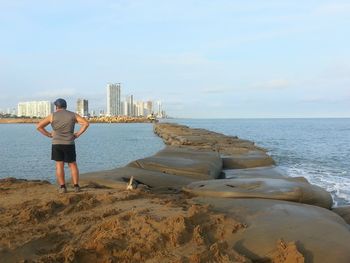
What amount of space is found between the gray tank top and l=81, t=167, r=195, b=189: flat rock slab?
1665 mm

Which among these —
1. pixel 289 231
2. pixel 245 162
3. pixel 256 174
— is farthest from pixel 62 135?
pixel 245 162

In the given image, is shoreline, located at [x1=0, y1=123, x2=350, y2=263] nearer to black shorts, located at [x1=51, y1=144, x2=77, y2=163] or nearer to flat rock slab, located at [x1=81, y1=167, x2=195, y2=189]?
black shorts, located at [x1=51, y1=144, x2=77, y2=163]

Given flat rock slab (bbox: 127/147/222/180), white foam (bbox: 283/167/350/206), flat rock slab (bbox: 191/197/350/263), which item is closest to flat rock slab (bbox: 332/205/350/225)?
flat rock slab (bbox: 191/197/350/263)

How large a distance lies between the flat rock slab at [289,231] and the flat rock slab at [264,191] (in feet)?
3.63

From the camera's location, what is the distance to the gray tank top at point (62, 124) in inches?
315

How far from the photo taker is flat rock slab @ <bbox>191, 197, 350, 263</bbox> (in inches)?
202

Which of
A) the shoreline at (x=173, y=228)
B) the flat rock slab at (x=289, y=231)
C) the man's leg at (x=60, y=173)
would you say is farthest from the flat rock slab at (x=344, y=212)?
the man's leg at (x=60, y=173)

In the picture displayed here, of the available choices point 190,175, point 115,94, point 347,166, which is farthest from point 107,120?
point 190,175

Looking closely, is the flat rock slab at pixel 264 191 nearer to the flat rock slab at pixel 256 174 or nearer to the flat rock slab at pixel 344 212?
the flat rock slab at pixel 344 212

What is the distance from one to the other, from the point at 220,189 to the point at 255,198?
2.41 ft

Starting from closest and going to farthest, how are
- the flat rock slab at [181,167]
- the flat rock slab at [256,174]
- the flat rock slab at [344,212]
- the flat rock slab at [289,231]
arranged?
the flat rock slab at [289,231] < the flat rock slab at [344,212] < the flat rock slab at [181,167] < the flat rock slab at [256,174]

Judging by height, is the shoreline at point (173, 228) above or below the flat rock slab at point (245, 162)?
above

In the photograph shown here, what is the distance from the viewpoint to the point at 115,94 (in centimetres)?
19200

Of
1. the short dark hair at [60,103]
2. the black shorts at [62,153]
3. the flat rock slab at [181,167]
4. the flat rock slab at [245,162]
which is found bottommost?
the flat rock slab at [245,162]
